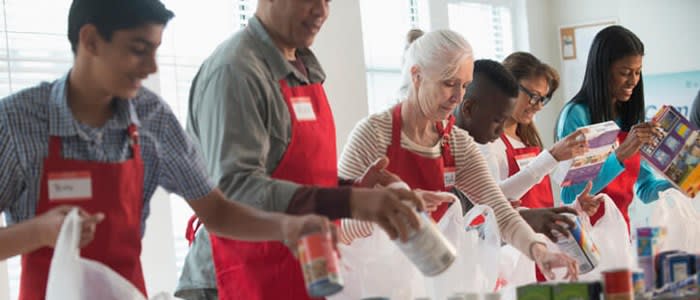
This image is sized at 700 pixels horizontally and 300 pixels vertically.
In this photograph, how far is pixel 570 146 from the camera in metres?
3.68

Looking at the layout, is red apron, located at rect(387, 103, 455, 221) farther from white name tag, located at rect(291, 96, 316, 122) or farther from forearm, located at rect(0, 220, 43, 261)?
forearm, located at rect(0, 220, 43, 261)

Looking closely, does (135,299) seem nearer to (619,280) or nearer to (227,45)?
(227,45)

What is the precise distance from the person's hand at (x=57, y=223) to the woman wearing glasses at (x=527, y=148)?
6.62 ft

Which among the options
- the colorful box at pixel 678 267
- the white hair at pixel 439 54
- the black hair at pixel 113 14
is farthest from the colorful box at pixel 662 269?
the black hair at pixel 113 14

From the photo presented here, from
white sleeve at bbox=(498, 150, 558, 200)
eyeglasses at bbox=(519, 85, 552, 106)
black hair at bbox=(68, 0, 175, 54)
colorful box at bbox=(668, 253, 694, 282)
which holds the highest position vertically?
black hair at bbox=(68, 0, 175, 54)

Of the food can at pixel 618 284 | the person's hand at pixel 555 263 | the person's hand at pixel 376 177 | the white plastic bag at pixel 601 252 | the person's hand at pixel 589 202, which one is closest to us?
the food can at pixel 618 284

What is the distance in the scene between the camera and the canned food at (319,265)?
65.4 inches

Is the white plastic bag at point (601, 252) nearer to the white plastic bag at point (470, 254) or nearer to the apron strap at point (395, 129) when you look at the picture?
the white plastic bag at point (470, 254)

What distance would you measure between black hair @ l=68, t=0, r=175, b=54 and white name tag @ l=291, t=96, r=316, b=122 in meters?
0.44

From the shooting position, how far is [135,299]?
1.97 m

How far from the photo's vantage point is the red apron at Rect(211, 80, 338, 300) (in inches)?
87.9

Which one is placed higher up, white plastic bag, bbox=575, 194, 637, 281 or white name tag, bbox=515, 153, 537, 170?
white name tag, bbox=515, 153, 537, 170

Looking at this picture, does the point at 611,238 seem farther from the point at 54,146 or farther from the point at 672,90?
the point at 672,90

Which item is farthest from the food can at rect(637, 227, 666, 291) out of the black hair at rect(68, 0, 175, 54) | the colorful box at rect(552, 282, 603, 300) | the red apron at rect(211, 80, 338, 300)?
the black hair at rect(68, 0, 175, 54)
